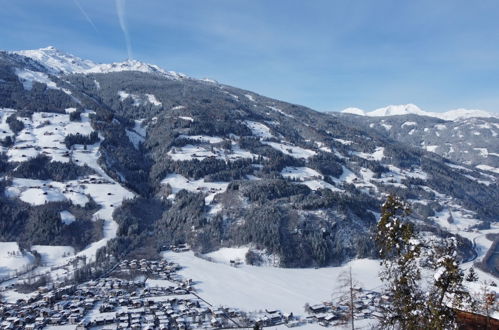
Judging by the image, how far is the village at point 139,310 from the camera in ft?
210

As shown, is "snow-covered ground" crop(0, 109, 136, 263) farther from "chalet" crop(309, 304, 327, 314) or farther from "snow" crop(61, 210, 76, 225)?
"chalet" crop(309, 304, 327, 314)

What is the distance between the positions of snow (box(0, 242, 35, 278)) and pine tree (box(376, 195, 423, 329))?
90263mm

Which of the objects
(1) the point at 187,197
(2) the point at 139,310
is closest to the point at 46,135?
(1) the point at 187,197

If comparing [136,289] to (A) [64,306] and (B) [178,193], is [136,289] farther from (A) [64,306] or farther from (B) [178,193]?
(B) [178,193]

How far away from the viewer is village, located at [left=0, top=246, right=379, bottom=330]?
210 feet

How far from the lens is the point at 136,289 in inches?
3132

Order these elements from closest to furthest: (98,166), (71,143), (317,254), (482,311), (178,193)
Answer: (482,311) < (317,254) < (178,193) < (98,166) < (71,143)

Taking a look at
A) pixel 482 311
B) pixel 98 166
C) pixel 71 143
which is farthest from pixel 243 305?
pixel 71 143

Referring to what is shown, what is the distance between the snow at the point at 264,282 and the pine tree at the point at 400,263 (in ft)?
191

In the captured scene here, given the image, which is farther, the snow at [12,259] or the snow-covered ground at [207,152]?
the snow-covered ground at [207,152]

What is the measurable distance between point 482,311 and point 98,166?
150 meters

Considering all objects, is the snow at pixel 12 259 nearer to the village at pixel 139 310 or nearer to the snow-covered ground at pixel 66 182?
the snow-covered ground at pixel 66 182

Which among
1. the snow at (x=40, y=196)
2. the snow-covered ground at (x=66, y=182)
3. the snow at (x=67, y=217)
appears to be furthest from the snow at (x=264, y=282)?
the snow at (x=40, y=196)

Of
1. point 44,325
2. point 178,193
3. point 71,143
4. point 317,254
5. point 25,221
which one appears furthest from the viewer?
point 71,143
